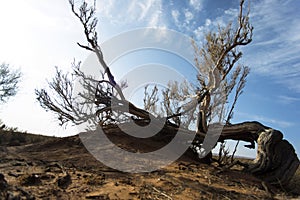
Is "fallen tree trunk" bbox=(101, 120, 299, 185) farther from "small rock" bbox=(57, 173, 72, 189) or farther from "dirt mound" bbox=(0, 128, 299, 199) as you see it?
"small rock" bbox=(57, 173, 72, 189)

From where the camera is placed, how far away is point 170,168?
18.1ft

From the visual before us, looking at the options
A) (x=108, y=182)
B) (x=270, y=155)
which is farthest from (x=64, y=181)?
(x=270, y=155)

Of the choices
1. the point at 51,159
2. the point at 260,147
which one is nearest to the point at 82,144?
the point at 51,159

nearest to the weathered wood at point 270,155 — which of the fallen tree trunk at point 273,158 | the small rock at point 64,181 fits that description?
the fallen tree trunk at point 273,158

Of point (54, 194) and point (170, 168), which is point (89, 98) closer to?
point (170, 168)

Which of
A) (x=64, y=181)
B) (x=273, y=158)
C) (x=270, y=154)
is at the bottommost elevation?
(x=64, y=181)

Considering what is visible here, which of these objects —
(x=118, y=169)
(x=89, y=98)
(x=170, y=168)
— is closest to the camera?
(x=118, y=169)

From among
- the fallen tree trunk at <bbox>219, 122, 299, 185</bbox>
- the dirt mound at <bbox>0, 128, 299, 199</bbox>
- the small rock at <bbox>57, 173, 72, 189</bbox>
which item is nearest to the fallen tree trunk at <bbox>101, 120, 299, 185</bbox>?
the fallen tree trunk at <bbox>219, 122, 299, 185</bbox>

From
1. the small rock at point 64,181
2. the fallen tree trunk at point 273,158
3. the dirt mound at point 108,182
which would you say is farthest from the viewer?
the fallen tree trunk at point 273,158

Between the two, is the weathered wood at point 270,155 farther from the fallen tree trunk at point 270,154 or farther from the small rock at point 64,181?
the small rock at point 64,181

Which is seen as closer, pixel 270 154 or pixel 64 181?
pixel 64 181

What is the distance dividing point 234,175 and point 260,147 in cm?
158

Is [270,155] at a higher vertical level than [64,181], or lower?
higher

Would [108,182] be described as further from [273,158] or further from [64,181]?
[273,158]
